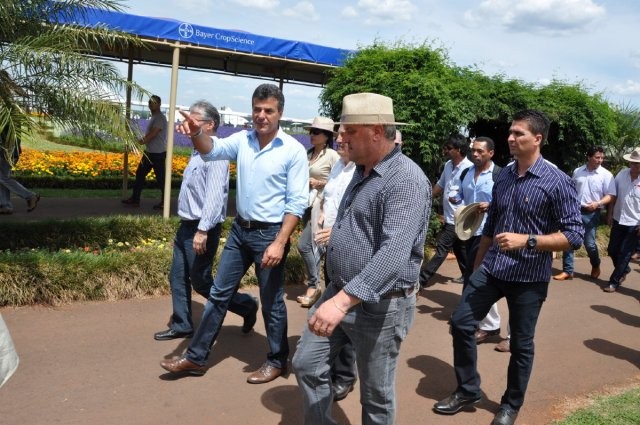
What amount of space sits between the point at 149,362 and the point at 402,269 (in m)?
2.49

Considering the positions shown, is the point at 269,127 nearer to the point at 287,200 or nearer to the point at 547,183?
the point at 287,200

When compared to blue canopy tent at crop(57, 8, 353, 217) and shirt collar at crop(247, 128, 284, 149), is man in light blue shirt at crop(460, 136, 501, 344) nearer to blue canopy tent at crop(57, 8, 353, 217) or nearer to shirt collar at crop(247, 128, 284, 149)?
shirt collar at crop(247, 128, 284, 149)

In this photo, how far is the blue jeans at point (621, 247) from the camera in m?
7.57

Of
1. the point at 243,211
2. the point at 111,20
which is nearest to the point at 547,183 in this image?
the point at 243,211

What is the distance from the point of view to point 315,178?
5.71 meters

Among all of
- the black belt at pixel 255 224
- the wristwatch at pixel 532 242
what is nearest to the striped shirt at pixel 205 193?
the black belt at pixel 255 224

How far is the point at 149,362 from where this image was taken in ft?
14.1

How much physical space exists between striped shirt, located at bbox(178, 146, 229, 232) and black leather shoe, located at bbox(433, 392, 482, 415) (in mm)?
2017

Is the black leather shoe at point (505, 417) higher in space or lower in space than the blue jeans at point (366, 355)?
lower

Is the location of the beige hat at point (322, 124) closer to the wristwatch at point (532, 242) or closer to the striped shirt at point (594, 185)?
the wristwatch at point (532, 242)

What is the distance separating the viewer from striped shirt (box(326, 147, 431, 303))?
2.55m

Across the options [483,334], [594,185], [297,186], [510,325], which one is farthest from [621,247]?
[297,186]

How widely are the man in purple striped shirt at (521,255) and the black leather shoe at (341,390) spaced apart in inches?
23.4

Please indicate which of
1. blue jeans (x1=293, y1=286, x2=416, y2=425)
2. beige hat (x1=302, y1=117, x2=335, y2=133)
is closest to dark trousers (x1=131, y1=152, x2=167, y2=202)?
beige hat (x1=302, y1=117, x2=335, y2=133)
